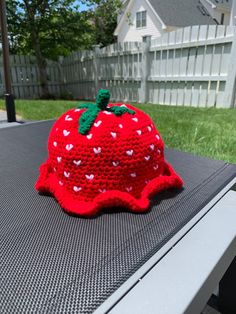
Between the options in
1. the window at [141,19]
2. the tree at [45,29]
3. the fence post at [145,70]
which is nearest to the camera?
the fence post at [145,70]

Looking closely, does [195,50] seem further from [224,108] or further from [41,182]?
[41,182]

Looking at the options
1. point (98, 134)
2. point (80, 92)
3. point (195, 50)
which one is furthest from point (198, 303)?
point (80, 92)

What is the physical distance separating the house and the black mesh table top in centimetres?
1335

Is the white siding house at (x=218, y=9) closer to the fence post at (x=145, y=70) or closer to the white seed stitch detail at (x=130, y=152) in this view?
the fence post at (x=145, y=70)

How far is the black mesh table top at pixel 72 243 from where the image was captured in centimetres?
43

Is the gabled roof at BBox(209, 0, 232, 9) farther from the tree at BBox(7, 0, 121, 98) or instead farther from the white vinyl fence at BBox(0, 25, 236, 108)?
the white vinyl fence at BBox(0, 25, 236, 108)

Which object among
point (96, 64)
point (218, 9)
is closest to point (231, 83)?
point (96, 64)

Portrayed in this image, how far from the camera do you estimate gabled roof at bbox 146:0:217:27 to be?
1404 cm

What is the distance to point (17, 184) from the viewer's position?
830 mm

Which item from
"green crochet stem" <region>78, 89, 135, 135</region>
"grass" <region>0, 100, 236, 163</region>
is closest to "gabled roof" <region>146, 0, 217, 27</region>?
"grass" <region>0, 100, 236, 163</region>

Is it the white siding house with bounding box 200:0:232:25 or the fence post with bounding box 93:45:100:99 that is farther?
the white siding house with bounding box 200:0:232:25

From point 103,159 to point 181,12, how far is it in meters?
16.7

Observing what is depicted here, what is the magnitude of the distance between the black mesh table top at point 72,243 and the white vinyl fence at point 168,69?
340 centimetres

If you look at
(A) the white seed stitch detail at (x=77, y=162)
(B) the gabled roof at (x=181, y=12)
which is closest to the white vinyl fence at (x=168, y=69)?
(A) the white seed stitch detail at (x=77, y=162)
